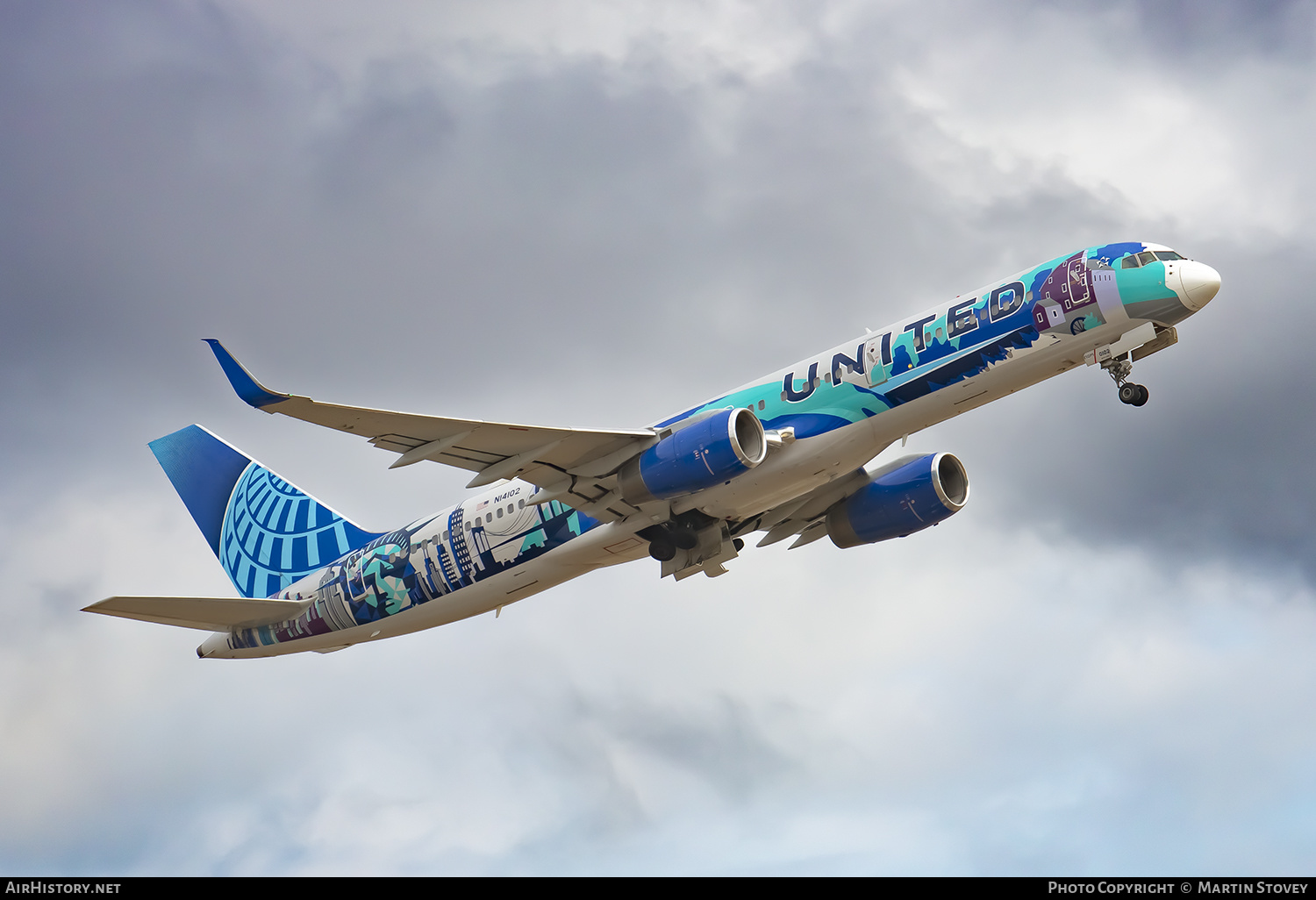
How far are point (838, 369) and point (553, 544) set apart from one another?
8.95 metres

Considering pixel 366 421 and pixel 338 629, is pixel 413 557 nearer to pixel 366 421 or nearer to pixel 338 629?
pixel 338 629

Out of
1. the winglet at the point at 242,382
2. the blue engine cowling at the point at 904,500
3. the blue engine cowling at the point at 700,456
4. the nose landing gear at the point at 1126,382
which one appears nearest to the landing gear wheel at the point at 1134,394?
the nose landing gear at the point at 1126,382

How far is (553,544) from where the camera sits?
33625 millimetres

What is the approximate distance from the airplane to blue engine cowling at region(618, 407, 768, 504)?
0.15 ft

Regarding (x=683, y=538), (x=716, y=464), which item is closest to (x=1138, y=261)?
(x=716, y=464)

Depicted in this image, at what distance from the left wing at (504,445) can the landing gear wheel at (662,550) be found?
4.45ft

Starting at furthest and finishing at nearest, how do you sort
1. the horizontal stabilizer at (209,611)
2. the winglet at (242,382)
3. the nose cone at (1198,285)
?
the horizontal stabilizer at (209,611) → the nose cone at (1198,285) → the winglet at (242,382)

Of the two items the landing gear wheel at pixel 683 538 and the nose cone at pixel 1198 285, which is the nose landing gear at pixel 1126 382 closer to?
the nose cone at pixel 1198 285

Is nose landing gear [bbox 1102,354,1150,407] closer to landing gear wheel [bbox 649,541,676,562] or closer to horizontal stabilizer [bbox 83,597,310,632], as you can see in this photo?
landing gear wheel [bbox 649,541,676,562]

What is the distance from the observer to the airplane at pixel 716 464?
2862 cm

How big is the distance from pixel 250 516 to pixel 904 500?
22.6m

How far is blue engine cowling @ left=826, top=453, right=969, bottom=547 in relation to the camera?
1385 inches

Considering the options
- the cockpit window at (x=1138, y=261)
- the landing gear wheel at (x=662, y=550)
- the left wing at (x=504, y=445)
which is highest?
the cockpit window at (x=1138, y=261)
